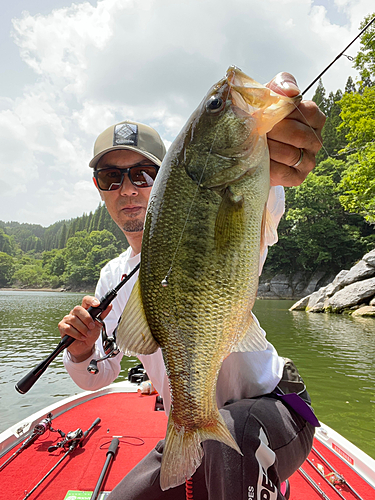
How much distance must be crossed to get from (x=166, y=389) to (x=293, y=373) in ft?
3.10

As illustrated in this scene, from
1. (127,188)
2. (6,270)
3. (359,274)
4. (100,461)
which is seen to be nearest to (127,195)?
(127,188)

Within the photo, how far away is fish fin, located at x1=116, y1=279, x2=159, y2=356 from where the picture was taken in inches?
58.7

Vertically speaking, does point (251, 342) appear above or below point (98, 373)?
above

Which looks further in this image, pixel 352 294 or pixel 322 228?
pixel 322 228

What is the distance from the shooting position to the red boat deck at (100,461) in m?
3.22

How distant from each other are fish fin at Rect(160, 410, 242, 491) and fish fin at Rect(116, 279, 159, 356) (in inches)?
13.3

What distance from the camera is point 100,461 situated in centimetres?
379

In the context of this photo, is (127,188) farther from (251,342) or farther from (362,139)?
(362,139)

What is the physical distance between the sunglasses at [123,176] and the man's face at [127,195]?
0.03m

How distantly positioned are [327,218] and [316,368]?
105 ft

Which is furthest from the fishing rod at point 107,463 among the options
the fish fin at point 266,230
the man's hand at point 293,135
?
the man's hand at point 293,135

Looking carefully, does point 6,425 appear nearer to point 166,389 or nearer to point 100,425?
point 100,425

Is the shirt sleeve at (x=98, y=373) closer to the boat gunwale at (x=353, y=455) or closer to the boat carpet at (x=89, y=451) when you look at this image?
the boat carpet at (x=89, y=451)

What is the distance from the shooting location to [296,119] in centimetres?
161
